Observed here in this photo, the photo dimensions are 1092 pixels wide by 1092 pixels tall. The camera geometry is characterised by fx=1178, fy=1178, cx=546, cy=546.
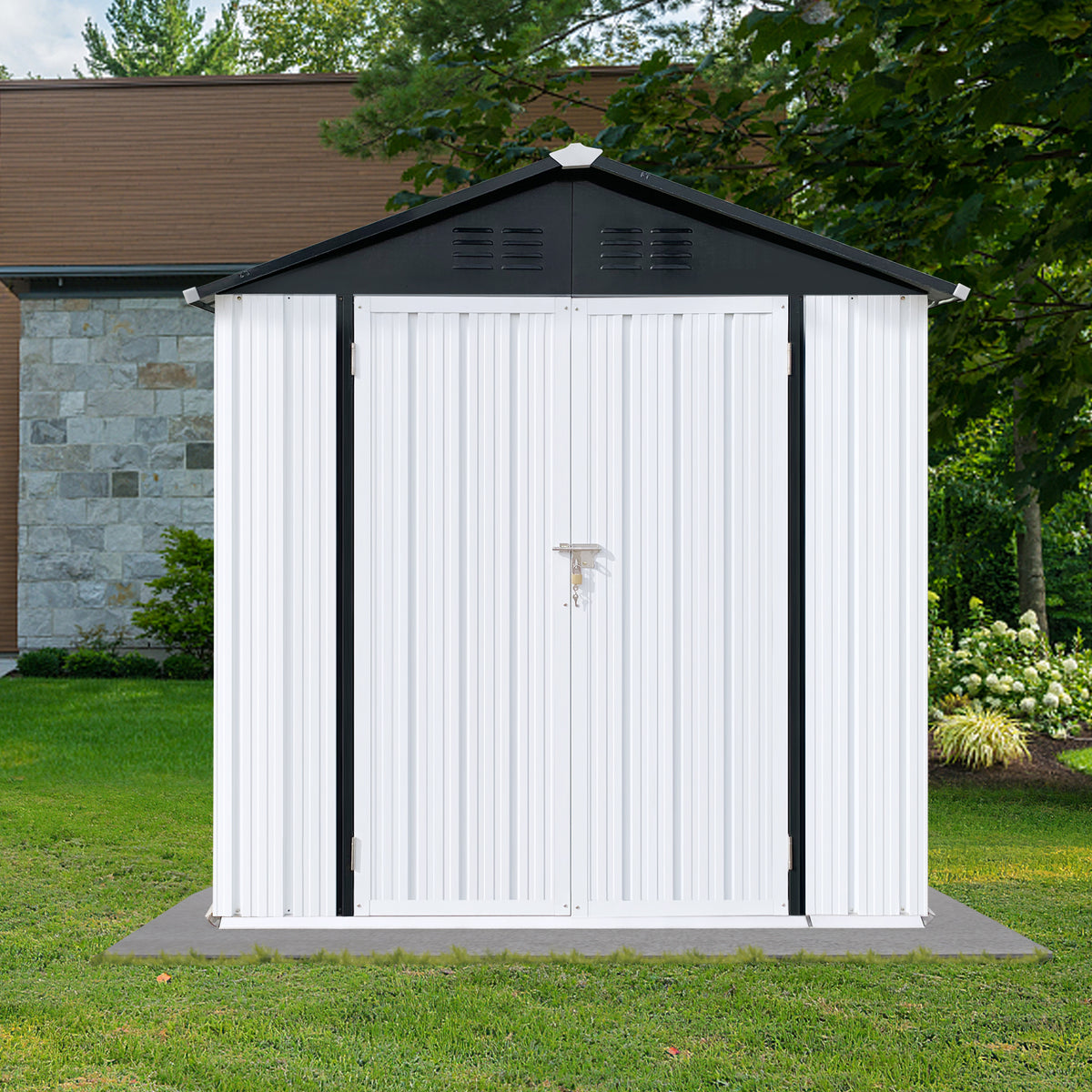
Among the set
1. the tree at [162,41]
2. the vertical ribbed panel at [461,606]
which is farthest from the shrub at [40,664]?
the tree at [162,41]

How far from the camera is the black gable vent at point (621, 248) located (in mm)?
4363

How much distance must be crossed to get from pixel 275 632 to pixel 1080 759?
6.60 metres

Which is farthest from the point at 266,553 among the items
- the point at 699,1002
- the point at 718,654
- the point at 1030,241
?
the point at 1030,241

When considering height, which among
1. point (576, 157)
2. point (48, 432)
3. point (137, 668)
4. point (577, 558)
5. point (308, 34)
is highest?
point (308, 34)

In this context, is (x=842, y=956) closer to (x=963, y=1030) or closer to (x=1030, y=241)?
(x=963, y=1030)

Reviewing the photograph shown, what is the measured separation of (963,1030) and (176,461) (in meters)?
11.0

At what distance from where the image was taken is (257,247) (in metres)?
13.2

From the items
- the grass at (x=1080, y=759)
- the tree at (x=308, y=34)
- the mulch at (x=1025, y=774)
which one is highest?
the tree at (x=308, y=34)

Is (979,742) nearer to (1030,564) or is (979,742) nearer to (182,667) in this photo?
(1030,564)

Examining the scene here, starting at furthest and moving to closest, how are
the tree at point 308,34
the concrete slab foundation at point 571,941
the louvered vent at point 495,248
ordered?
1. the tree at point 308,34
2. the louvered vent at point 495,248
3. the concrete slab foundation at point 571,941

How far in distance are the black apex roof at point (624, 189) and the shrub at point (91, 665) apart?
8.89m

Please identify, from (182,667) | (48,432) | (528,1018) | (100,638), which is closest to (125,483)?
(48,432)

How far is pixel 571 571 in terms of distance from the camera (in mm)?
4328

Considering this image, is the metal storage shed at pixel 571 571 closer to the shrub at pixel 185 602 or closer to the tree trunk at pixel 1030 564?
the tree trunk at pixel 1030 564
